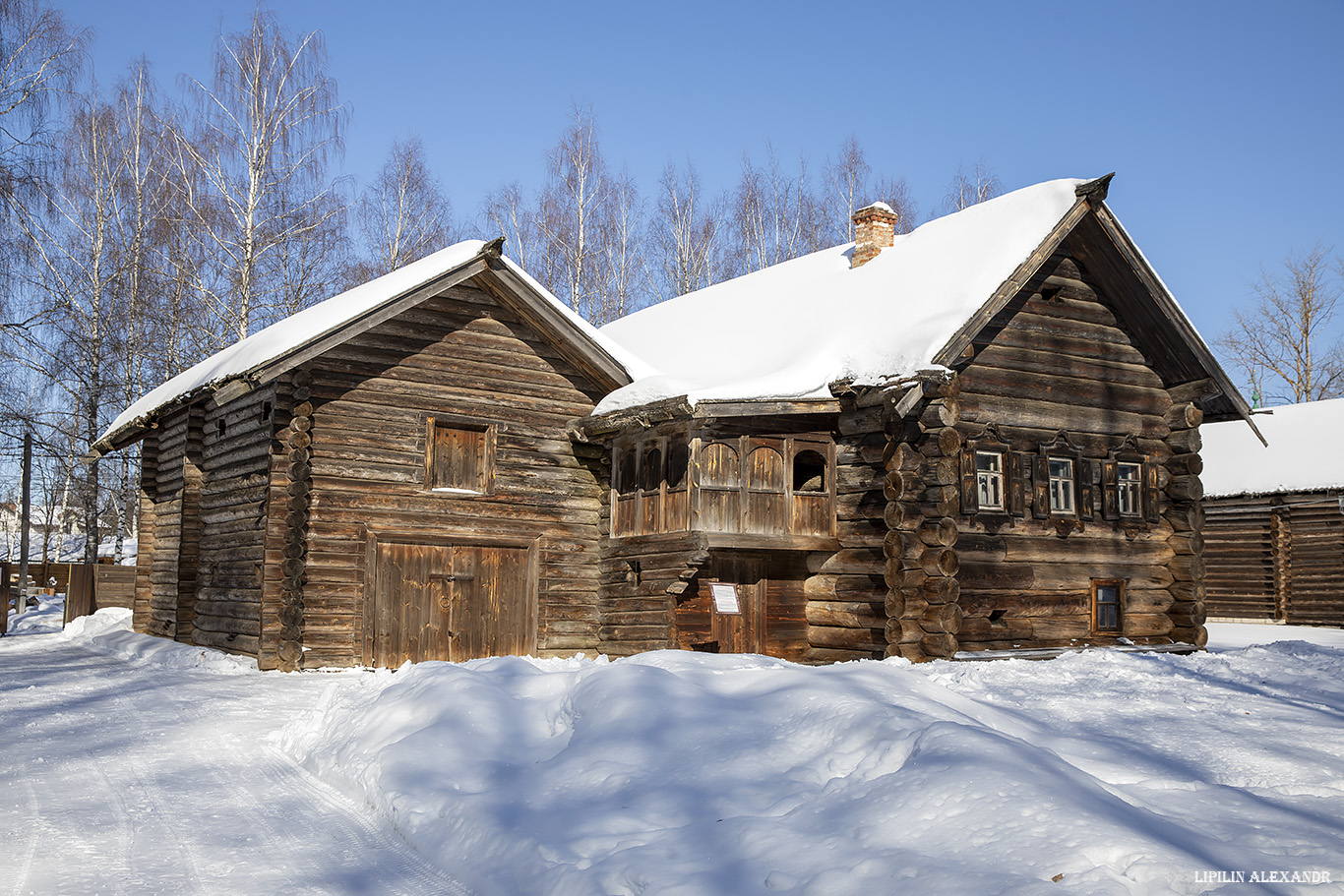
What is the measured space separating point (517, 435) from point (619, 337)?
25.0 feet

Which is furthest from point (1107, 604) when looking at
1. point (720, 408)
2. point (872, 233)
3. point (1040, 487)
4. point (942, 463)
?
point (872, 233)

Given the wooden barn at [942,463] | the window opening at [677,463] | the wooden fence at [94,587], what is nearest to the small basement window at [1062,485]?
the wooden barn at [942,463]

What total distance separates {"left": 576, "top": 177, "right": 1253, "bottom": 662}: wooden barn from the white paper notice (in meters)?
0.04

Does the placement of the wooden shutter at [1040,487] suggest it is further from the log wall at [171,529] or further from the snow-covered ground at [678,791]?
the log wall at [171,529]

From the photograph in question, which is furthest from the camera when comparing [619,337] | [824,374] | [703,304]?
[619,337]

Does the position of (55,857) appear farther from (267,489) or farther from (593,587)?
(593,587)

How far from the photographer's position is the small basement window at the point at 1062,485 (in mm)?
17766

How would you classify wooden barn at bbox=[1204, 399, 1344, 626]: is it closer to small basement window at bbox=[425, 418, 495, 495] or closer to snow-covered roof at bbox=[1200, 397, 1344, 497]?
snow-covered roof at bbox=[1200, 397, 1344, 497]

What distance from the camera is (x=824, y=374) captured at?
1655 centimetres

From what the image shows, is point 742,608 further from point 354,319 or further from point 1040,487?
point 354,319

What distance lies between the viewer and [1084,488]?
58.6 feet

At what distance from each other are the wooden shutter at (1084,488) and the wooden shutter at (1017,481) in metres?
1.13

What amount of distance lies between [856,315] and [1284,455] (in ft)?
69.1

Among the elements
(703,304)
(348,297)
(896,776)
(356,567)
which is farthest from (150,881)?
(703,304)
